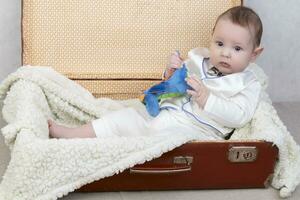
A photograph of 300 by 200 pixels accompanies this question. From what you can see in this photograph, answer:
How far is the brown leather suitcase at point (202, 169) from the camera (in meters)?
1.08

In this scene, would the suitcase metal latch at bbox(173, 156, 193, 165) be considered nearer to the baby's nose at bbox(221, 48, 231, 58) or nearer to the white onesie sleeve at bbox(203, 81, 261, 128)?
the white onesie sleeve at bbox(203, 81, 261, 128)

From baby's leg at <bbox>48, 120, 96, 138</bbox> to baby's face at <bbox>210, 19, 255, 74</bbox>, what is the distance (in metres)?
0.31

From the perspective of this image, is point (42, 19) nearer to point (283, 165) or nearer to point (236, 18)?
point (236, 18)

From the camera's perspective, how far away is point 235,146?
1.10m

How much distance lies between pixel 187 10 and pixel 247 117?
385 millimetres

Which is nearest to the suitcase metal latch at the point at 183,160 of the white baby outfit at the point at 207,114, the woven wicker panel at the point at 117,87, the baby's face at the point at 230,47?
the white baby outfit at the point at 207,114

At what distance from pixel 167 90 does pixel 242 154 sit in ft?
0.84

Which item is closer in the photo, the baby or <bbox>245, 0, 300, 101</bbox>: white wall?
the baby

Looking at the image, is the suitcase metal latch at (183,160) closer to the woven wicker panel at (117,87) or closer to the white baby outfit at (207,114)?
the white baby outfit at (207,114)

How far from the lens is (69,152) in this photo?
1.03m

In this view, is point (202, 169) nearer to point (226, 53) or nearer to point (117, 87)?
point (226, 53)

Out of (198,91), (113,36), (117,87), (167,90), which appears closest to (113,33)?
(113,36)

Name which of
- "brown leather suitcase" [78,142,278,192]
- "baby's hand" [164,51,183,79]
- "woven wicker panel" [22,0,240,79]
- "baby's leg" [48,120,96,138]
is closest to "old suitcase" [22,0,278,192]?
"woven wicker panel" [22,0,240,79]

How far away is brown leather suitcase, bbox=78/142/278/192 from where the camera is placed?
1081 mm
